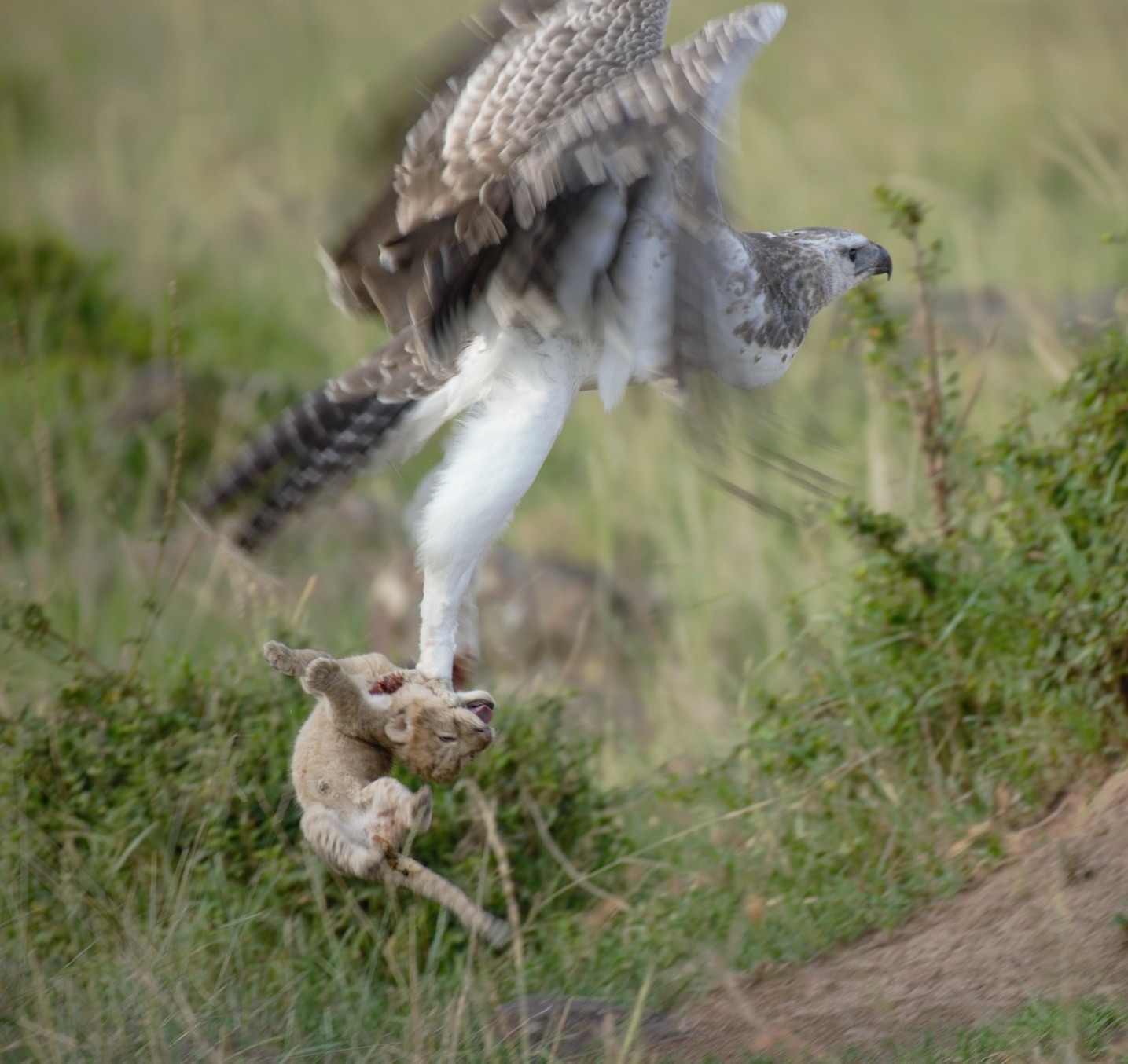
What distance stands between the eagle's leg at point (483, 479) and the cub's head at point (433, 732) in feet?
0.82

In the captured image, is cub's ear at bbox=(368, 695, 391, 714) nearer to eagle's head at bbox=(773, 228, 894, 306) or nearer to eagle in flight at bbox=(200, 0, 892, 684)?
eagle in flight at bbox=(200, 0, 892, 684)

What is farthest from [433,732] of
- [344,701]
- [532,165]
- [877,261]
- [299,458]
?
[877,261]

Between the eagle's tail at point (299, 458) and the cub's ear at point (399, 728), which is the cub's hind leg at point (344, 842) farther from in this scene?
the eagle's tail at point (299, 458)

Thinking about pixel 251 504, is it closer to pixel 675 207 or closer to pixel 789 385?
pixel 675 207

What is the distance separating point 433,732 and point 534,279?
3.11ft

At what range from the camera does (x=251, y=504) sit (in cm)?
384

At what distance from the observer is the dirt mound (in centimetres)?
331

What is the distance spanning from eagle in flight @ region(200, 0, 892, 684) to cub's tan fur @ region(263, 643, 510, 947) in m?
0.25

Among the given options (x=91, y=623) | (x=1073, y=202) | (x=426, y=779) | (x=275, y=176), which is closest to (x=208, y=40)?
(x=275, y=176)

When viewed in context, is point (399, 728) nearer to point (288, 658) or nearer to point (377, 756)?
point (377, 756)

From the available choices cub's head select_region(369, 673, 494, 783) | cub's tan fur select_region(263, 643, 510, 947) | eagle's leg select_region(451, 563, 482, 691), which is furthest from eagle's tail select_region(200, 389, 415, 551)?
cub's head select_region(369, 673, 494, 783)

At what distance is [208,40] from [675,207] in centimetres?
1198

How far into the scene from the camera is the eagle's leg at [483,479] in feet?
11.6

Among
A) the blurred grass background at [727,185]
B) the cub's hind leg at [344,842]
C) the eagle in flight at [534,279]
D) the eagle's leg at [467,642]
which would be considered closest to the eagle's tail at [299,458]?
the eagle in flight at [534,279]
